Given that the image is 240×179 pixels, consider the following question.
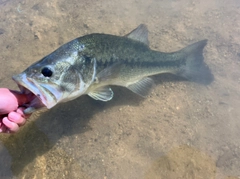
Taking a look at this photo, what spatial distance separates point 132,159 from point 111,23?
3486 millimetres

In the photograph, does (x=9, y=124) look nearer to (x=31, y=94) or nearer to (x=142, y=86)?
(x=31, y=94)

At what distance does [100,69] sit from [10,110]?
138 centimetres

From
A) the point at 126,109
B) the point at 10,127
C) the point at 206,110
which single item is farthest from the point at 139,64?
the point at 10,127

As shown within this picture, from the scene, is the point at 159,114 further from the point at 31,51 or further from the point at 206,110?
the point at 31,51

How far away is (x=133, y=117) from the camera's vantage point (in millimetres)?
4086

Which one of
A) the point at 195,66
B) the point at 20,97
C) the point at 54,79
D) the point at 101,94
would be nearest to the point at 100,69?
the point at 101,94

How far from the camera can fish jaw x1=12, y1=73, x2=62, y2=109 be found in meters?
2.71

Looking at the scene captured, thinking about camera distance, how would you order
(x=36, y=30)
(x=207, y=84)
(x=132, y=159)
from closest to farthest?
(x=132, y=159) < (x=207, y=84) < (x=36, y=30)

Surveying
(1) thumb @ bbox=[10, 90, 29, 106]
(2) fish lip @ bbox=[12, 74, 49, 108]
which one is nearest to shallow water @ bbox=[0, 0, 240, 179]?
(1) thumb @ bbox=[10, 90, 29, 106]

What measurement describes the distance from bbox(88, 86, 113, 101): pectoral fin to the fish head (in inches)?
9.5

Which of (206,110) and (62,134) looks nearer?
(62,134)

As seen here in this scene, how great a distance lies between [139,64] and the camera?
4.11 m

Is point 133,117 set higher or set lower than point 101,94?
lower

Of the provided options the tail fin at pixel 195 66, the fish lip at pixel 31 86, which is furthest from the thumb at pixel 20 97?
the tail fin at pixel 195 66
